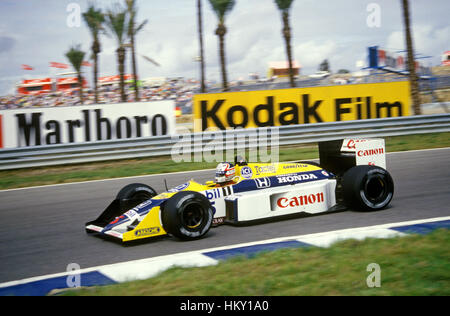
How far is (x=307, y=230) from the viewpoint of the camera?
22.3ft

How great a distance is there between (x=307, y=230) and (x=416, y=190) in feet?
10.1

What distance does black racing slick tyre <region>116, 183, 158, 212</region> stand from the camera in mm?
7261

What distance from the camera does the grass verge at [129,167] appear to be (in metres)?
12.6

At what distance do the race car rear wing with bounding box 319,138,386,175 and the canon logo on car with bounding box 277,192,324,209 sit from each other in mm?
968

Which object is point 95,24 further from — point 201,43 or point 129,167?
point 129,167

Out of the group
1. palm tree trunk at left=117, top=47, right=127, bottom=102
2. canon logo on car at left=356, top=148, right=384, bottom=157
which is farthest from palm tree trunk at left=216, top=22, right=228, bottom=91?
canon logo on car at left=356, top=148, right=384, bottom=157

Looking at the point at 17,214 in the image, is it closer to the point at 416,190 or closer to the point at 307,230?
the point at 307,230

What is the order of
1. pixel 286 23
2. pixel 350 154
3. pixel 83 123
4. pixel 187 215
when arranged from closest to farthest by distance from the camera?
pixel 187 215, pixel 350 154, pixel 83 123, pixel 286 23

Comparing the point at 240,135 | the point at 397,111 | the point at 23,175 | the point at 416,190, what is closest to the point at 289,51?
the point at 397,111

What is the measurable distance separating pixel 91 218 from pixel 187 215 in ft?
7.73

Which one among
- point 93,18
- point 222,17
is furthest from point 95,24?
point 222,17

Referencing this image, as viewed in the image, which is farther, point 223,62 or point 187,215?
point 223,62

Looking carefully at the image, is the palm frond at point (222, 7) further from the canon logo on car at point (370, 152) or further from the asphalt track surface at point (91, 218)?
the canon logo on car at point (370, 152)

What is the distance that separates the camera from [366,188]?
7.51m
